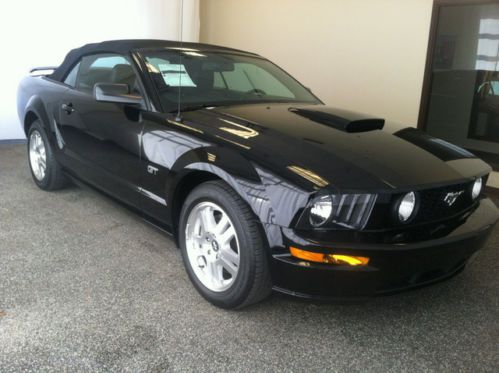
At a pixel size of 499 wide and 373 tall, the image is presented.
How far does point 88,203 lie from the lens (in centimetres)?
376

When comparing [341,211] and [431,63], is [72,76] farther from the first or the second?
[431,63]

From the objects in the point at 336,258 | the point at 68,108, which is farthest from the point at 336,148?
the point at 68,108

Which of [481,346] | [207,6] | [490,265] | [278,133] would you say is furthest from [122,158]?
[207,6]

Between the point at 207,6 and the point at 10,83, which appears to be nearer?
the point at 10,83

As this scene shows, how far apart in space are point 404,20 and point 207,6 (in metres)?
3.52

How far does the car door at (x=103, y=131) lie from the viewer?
2.73 metres

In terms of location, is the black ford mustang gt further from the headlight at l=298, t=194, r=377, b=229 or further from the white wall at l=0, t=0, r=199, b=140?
the white wall at l=0, t=0, r=199, b=140

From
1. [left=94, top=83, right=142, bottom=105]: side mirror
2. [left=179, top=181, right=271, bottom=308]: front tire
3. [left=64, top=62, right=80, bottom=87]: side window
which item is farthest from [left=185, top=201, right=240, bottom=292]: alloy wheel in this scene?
[left=64, top=62, right=80, bottom=87]: side window

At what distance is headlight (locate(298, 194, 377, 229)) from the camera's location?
183 centimetres

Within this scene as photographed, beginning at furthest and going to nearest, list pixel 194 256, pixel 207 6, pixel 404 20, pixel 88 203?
pixel 207 6
pixel 404 20
pixel 88 203
pixel 194 256

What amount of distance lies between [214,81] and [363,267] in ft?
5.27

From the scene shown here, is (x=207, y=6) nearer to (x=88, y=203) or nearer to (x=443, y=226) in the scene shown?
(x=88, y=203)

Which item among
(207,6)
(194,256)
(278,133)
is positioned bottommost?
(194,256)

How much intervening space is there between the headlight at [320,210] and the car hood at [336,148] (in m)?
0.06
